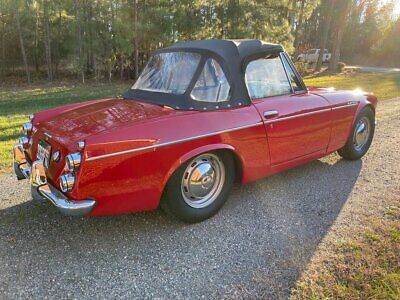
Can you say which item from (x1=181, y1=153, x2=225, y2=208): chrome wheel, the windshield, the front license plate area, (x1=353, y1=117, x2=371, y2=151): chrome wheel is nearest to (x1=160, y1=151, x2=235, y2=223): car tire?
(x1=181, y1=153, x2=225, y2=208): chrome wheel

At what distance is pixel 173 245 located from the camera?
3031 mm

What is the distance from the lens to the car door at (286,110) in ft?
12.1

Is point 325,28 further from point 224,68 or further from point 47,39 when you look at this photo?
point 224,68

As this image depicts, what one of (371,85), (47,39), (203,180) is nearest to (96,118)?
(203,180)

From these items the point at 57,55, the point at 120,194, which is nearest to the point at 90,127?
the point at 120,194

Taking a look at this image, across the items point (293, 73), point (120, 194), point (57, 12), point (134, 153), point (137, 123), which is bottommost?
point (120, 194)

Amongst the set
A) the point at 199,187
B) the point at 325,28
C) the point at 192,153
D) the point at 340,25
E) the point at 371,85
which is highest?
the point at 340,25

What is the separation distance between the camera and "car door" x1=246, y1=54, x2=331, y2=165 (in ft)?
12.1

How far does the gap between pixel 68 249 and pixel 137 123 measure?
1.18m

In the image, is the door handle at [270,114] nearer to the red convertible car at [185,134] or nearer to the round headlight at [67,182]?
the red convertible car at [185,134]

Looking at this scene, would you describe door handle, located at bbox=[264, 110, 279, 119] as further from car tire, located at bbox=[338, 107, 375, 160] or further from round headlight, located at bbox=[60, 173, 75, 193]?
round headlight, located at bbox=[60, 173, 75, 193]

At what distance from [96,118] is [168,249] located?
50.6 inches

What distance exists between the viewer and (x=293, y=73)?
4172mm

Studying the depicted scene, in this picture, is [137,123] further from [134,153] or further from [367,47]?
[367,47]
